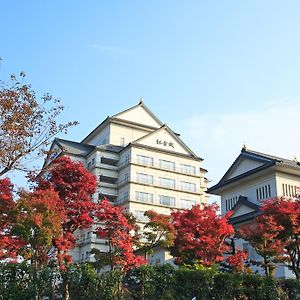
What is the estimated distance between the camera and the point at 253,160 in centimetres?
3359

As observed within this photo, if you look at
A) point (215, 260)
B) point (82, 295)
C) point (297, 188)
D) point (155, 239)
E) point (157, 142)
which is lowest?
point (82, 295)

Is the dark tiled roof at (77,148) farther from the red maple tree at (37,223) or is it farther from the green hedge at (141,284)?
the green hedge at (141,284)

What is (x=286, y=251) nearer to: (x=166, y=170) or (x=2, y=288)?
(x=2, y=288)

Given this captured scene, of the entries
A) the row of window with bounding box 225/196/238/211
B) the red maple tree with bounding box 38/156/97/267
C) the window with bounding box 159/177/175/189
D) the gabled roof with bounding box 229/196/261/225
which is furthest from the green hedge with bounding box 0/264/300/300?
the window with bounding box 159/177/175/189

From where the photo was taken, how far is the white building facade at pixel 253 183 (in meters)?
31.5

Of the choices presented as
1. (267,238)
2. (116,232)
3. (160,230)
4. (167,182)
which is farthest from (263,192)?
(167,182)

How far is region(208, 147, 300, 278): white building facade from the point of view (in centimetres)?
3147

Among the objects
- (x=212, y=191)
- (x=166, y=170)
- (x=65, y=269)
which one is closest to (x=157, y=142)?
(x=166, y=170)

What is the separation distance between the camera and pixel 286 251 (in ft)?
74.9

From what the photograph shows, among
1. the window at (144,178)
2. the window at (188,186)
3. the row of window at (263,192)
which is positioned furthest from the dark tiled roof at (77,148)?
the row of window at (263,192)

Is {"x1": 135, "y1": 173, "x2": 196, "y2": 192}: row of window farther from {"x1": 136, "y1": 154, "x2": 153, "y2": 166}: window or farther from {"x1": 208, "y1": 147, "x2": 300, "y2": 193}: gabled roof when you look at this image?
{"x1": 208, "y1": 147, "x2": 300, "y2": 193}: gabled roof

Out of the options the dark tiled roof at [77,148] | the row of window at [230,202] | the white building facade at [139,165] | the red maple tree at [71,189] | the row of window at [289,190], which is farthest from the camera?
the dark tiled roof at [77,148]

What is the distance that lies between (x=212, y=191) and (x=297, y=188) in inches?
281

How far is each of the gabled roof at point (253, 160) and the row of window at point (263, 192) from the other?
1261 mm
